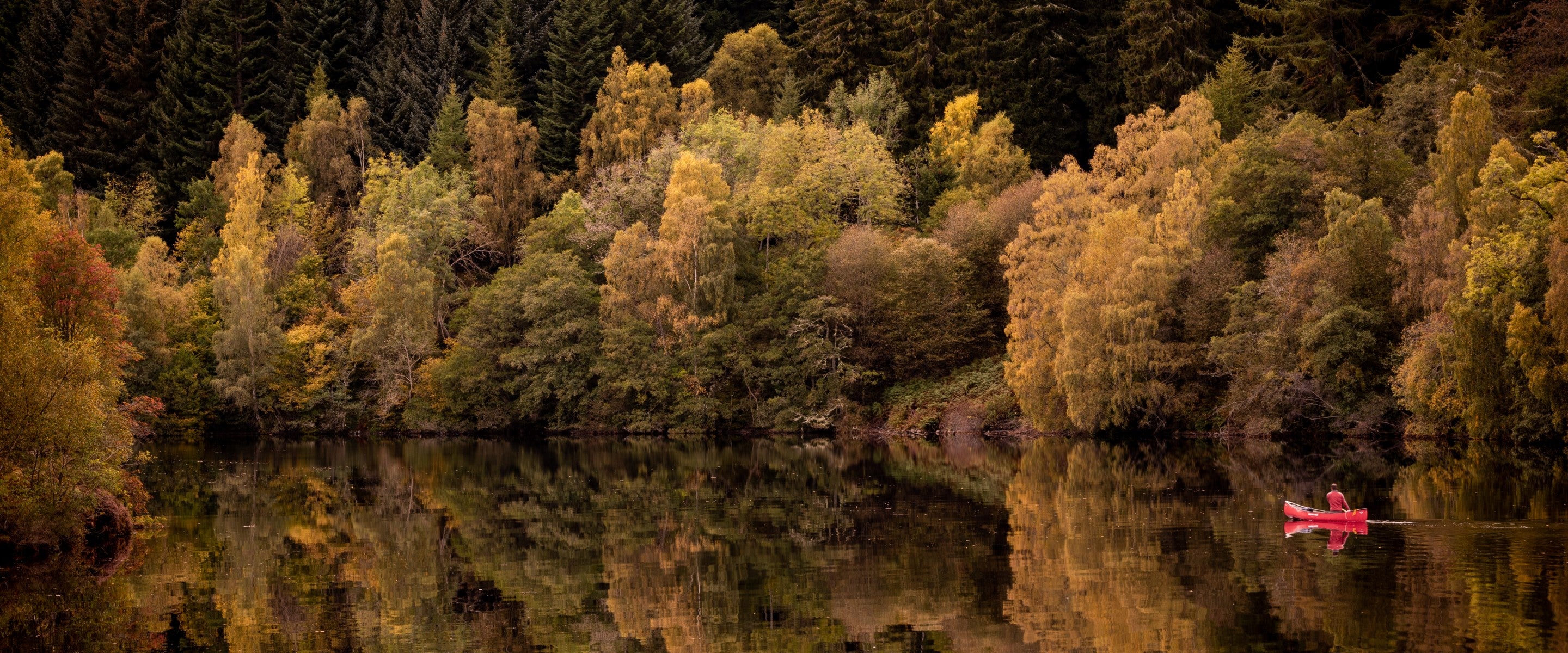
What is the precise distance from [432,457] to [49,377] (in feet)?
106

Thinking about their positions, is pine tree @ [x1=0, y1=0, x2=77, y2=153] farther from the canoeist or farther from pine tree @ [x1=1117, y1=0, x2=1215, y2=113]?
the canoeist

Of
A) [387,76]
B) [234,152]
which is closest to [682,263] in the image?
[387,76]

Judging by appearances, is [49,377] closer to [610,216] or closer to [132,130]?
[610,216]

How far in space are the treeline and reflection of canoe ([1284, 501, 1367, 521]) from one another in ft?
53.3

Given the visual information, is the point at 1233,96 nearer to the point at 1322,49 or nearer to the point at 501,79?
the point at 1322,49

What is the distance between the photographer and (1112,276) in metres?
58.1

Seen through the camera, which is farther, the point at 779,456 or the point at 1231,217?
the point at 1231,217

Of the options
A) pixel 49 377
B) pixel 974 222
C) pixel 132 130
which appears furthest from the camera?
pixel 132 130

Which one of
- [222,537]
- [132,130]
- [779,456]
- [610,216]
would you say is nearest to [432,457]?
[779,456]

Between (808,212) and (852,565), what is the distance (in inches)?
1951

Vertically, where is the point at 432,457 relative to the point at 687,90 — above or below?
below

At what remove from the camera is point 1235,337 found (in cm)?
5609

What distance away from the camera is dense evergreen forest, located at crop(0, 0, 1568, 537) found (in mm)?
51438

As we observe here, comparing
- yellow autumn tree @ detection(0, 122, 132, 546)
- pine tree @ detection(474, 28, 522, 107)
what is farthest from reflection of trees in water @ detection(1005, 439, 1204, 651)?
pine tree @ detection(474, 28, 522, 107)
